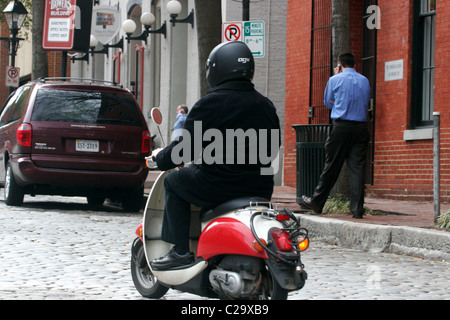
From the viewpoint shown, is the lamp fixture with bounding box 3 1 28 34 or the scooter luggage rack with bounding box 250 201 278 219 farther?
the lamp fixture with bounding box 3 1 28 34

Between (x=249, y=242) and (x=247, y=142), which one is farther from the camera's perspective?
(x=247, y=142)

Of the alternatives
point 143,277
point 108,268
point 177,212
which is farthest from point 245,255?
point 108,268

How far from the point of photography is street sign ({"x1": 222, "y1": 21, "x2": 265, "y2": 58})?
14.0 meters

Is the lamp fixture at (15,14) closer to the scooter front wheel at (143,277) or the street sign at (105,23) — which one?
the street sign at (105,23)

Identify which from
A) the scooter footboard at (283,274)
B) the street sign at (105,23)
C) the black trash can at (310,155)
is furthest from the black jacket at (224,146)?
the street sign at (105,23)

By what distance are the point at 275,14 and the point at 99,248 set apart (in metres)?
12.8

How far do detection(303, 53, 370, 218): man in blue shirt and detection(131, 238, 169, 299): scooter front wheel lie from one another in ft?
14.8

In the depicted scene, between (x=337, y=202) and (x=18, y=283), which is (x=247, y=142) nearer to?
(x=18, y=283)

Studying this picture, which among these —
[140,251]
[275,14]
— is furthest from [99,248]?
[275,14]

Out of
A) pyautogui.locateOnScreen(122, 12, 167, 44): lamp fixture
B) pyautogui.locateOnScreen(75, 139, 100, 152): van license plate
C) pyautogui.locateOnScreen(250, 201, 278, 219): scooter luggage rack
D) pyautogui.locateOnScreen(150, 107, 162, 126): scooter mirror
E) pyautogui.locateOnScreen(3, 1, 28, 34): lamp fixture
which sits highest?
pyautogui.locateOnScreen(3, 1, 28, 34): lamp fixture

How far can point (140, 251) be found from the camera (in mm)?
6125

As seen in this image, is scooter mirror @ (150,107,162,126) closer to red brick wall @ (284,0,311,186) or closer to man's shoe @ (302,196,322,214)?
man's shoe @ (302,196,322,214)

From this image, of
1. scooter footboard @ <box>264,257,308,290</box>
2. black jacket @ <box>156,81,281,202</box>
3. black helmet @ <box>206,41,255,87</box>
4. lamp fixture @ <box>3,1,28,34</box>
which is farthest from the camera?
lamp fixture @ <box>3,1,28,34</box>

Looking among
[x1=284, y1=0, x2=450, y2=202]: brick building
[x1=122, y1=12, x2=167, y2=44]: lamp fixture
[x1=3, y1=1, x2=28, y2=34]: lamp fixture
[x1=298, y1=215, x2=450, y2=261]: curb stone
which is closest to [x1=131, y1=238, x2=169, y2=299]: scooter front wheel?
[x1=298, y1=215, x2=450, y2=261]: curb stone
